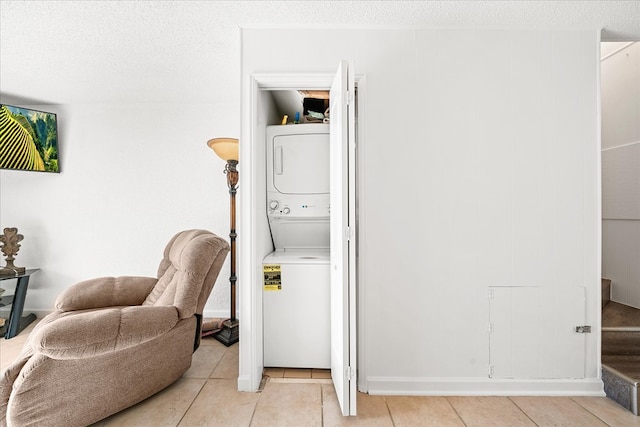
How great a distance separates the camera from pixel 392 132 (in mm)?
1855

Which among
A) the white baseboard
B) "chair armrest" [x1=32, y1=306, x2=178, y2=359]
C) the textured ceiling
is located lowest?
the white baseboard

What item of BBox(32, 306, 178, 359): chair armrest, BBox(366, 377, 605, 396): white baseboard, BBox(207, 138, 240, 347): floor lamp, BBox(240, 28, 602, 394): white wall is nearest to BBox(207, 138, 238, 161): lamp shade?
BBox(207, 138, 240, 347): floor lamp

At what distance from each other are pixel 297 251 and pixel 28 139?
111 inches

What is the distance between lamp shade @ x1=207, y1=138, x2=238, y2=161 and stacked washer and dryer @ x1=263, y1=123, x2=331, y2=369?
31 centimetres

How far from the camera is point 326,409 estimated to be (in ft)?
5.55

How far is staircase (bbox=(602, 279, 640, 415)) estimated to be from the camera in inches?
67.0

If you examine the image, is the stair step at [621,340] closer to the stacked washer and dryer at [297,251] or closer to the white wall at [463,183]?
the white wall at [463,183]

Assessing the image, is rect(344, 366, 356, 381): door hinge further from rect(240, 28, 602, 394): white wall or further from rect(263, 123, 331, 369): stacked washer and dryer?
rect(263, 123, 331, 369): stacked washer and dryer

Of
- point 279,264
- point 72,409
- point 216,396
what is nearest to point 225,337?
point 216,396

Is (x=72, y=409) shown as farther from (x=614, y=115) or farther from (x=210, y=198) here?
(x=614, y=115)

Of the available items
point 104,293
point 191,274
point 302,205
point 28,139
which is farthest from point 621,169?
point 28,139

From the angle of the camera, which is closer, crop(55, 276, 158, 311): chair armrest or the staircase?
the staircase

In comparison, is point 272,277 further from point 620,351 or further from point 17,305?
point 17,305

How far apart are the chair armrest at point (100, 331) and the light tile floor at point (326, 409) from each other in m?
0.42
